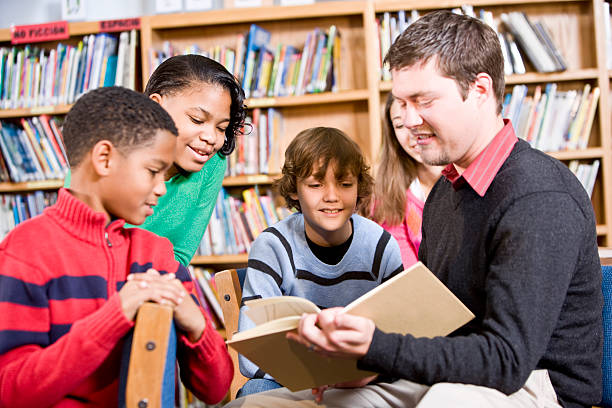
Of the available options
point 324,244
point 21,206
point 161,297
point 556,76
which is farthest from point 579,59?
point 21,206

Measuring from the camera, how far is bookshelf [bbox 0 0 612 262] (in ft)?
10.4

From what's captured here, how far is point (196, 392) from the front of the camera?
1.15 meters

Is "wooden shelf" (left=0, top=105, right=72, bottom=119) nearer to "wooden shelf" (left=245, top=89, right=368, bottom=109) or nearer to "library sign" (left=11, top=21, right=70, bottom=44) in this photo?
"library sign" (left=11, top=21, right=70, bottom=44)

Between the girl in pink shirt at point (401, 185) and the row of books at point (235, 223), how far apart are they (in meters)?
0.83

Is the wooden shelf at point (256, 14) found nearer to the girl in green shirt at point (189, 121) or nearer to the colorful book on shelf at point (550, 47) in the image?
the colorful book on shelf at point (550, 47)

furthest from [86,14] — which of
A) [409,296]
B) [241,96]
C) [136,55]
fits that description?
[409,296]

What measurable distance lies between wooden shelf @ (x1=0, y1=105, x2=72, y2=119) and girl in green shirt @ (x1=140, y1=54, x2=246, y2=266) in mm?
1844

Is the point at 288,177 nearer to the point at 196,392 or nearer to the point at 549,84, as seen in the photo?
the point at 196,392

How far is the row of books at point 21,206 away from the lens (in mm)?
3482

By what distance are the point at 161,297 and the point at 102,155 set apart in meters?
0.29

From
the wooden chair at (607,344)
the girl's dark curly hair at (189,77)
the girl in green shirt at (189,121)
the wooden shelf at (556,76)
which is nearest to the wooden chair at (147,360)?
the girl in green shirt at (189,121)

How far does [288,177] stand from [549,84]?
2025mm

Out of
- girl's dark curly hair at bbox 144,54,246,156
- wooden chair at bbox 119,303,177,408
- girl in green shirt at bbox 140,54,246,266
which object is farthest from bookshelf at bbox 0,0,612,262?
wooden chair at bbox 119,303,177,408

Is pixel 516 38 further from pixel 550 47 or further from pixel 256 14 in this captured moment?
pixel 256 14
